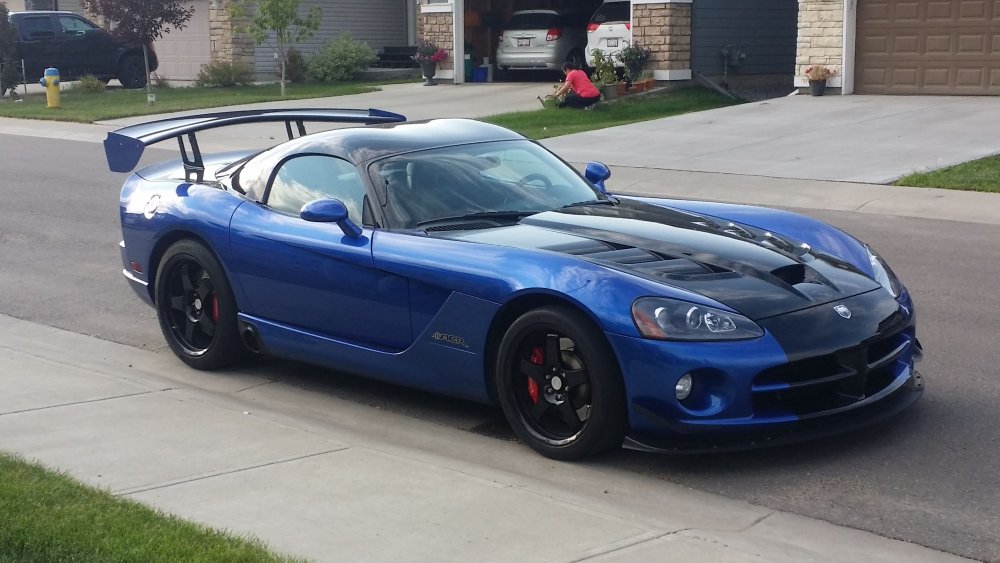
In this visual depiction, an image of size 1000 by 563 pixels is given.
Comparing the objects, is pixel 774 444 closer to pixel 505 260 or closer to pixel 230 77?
pixel 505 260

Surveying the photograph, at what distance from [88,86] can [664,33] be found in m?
14.4

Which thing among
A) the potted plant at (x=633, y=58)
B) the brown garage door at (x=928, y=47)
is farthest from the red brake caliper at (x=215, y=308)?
the potted plant at (x=633, y=58)

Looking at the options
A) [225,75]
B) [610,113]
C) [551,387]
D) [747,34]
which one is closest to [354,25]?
[225,75]

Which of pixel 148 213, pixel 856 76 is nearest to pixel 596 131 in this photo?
pixel 856 76

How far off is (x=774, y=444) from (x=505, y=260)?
1.39 metres

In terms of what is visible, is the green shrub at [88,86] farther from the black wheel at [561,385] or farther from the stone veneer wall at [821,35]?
the black wheel at [561,385]

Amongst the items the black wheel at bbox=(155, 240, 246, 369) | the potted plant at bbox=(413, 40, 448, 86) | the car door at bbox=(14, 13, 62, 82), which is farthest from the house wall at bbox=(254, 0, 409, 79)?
the black wheel at bbox=(155, 240, 246, 369)

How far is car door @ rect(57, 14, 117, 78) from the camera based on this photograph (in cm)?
3136

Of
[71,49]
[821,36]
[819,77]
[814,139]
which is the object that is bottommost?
[814,139]

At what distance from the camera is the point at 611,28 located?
84.0 ft

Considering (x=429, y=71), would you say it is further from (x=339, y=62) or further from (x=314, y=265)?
→ (x=314, y=265)

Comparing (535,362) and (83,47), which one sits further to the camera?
(83,47)

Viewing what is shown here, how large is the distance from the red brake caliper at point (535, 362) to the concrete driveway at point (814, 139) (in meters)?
9.56

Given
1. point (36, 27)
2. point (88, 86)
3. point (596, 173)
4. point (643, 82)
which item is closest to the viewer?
point (596, 173)
